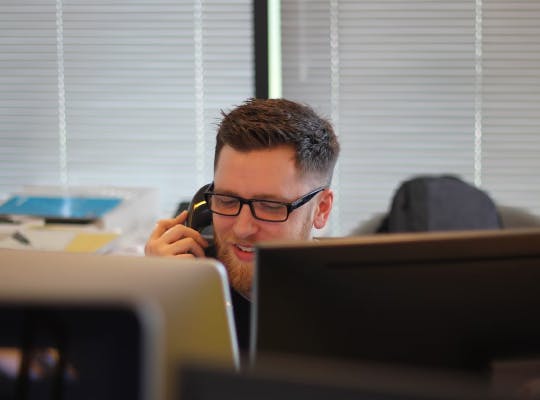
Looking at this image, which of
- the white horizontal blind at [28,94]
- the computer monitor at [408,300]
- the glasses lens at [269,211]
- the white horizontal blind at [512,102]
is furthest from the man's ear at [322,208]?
the white horizontal blind at [28,94]

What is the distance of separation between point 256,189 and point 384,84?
187 cm

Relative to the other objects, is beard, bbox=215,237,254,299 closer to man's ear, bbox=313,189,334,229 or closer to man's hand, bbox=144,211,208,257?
man's hand, bbox=144,211,208,257

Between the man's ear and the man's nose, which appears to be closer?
the man's nose

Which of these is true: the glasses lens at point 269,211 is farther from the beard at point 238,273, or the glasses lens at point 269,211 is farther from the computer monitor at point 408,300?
the computer monitor at point 408,300

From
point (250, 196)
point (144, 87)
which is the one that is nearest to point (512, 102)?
point (144, 87)

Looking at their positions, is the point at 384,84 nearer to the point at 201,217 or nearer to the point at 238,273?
the point at 201,217

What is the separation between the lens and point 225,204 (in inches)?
76.4

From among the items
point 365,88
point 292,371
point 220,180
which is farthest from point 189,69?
point 292,371

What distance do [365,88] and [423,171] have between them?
1.35ft

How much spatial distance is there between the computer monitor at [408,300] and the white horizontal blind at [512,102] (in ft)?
8.23

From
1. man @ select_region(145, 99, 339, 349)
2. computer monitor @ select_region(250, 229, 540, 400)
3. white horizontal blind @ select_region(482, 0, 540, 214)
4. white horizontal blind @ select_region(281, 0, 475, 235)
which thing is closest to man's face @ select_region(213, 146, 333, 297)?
man @ select_region(145, 99, 339, 349)

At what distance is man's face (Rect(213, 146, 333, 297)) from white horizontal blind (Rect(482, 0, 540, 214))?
6.15 feet

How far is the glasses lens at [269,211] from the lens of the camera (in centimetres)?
192

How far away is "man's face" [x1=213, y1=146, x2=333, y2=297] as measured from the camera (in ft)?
6.23
